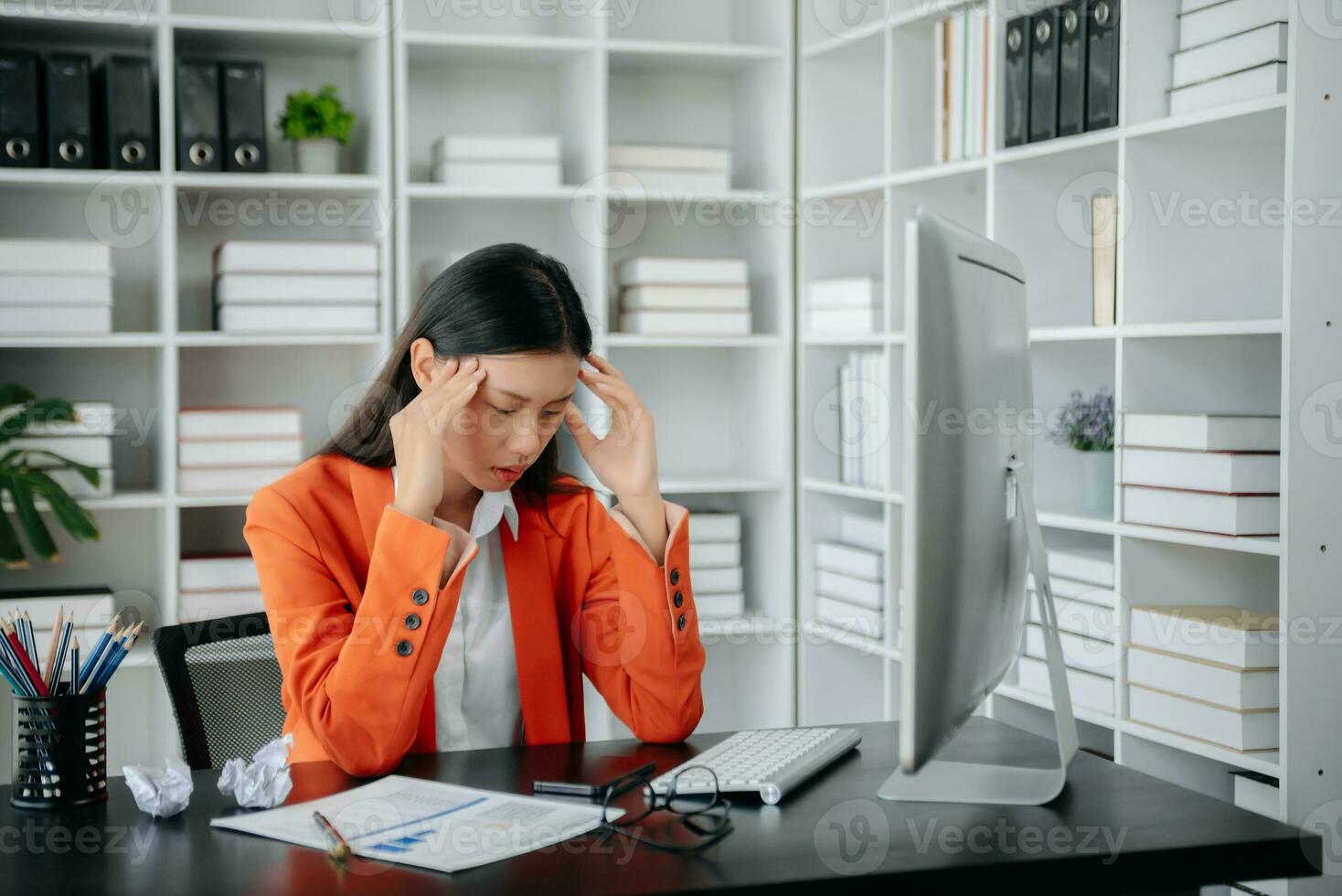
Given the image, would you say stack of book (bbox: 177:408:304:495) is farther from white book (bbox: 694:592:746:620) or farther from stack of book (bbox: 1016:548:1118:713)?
stack of book (bbox: 1016:548:1118:713)

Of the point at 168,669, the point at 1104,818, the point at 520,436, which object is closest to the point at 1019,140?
the point at 520,436

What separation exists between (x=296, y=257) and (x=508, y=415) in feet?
4.79

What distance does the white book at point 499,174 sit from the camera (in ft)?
10.3

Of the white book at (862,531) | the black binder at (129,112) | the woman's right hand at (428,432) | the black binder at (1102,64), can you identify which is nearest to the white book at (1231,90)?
the black binder at (1102,64)

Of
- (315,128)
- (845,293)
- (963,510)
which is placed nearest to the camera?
(963,510)

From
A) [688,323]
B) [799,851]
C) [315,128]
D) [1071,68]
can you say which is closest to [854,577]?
[688,323]

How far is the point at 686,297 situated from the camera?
10.8 ft

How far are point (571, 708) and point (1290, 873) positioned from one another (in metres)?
0.98

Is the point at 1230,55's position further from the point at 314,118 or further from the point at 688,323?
the point at 314,118

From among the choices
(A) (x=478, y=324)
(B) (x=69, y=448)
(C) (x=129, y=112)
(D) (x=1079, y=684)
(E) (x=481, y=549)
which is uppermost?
(C) (x=129, y=112)

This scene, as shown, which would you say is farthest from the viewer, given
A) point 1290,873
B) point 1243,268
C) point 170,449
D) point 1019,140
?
point 170,449

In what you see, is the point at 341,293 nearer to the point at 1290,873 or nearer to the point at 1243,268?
the point at 1243,268

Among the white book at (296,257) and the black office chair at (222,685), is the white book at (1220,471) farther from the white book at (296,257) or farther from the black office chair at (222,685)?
the white book at (296,257)

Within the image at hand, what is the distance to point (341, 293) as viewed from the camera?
3.02m
